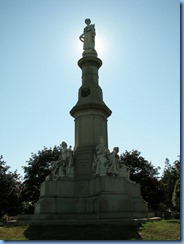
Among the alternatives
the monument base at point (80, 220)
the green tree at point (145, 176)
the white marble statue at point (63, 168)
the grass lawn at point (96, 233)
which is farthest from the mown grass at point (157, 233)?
the green tree at point (145, 176)

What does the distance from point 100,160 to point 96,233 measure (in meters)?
6.11

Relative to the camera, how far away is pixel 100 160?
637 inches

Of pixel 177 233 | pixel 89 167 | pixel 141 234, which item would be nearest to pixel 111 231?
pixel 141 234

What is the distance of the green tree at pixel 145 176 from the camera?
3456 centimetres

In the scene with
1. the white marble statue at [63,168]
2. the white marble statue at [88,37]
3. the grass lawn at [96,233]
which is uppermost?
the white marble statue at [88,37]

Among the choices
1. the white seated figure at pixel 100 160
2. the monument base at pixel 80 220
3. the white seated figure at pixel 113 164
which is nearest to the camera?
the monument base at pixel 80 220

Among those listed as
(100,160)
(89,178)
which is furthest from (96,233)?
(89,178)

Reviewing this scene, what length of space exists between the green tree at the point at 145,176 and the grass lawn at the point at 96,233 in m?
23.3

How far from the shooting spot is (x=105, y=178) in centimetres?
1503

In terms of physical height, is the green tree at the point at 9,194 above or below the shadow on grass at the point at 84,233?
below

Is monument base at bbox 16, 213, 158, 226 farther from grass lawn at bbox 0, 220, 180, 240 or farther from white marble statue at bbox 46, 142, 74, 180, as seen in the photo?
white marble statue at bbox 46, 142, 74, 180

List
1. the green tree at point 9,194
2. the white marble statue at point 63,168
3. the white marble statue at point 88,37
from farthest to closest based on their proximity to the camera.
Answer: the green tree at point 9,194 < the white marble statue at point 88,37 < the white marble statue at point 63,168

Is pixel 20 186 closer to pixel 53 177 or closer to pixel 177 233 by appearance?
pixel 53 177

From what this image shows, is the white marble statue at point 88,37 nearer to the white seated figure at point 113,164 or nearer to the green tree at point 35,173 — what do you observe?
the white seated figure at point 113,164
